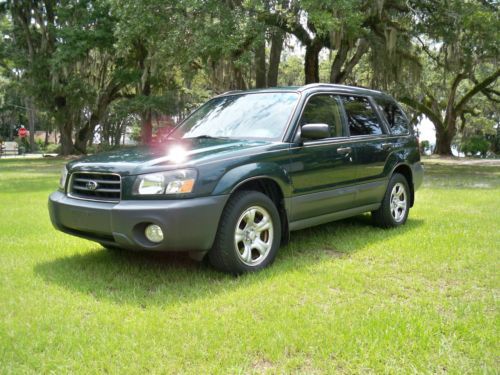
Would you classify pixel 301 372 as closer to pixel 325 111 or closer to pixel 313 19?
pixel 325 111

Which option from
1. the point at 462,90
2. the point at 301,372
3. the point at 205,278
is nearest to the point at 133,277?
the point at 205,278

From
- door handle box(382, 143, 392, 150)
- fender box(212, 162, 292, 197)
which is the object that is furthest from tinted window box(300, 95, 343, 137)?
door handle box(382, 143, 392, 150)

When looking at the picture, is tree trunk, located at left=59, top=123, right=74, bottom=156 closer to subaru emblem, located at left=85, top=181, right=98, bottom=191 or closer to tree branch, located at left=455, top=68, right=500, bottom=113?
tree branch, located at left=455, top=68, right=500, bottom=113

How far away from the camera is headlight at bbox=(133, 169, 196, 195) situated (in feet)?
13.2

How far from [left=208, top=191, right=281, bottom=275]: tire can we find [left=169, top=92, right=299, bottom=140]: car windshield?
2.63 ft

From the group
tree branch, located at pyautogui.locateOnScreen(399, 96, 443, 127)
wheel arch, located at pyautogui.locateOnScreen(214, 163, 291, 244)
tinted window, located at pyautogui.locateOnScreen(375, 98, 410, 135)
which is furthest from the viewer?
tree branch, located at pyautogui.locateOnScreen(399, 96, 443, 127)

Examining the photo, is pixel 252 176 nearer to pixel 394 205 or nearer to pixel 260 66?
pixel 394 205

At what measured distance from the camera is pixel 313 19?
12445 mm

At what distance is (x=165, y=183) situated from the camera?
402cm

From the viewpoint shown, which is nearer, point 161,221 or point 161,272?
point 161,221

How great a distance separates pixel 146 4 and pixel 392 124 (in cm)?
1003

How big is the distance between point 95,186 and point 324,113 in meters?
2.60

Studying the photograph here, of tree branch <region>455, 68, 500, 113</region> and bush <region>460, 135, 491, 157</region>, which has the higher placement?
tree branch <region>455, 68, 500, 113</region>

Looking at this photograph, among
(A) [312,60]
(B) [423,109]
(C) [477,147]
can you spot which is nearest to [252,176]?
(A) [312,60]
